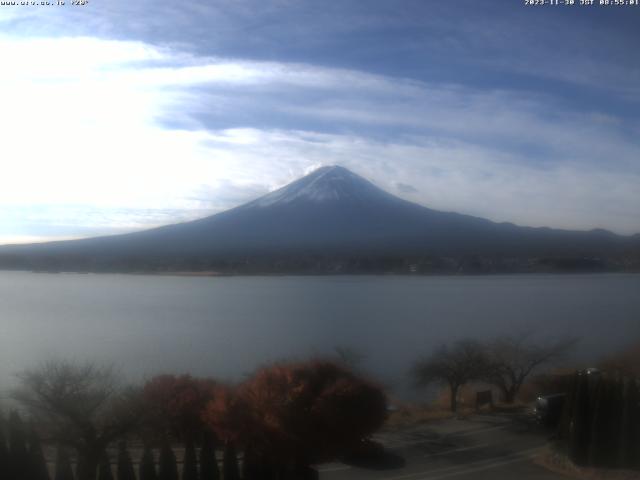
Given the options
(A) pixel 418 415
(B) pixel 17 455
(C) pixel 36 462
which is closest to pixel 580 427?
(A) pixel 418 415

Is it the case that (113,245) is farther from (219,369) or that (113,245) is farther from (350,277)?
(219,369)

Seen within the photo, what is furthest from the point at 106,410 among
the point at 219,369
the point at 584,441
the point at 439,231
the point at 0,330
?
the point at 439,231

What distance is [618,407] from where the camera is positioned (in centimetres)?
727

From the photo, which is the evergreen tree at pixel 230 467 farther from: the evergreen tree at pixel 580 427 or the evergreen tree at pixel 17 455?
the evergreen tree at pixel 580 427

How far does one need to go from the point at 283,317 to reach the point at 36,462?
30.2ft

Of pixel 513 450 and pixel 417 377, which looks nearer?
pixel 513 450

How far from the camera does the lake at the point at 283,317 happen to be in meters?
11.5

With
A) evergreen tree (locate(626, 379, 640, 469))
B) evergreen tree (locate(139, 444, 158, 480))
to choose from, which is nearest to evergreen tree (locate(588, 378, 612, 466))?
evergreen tree (locate(626, 379, 640, 469))

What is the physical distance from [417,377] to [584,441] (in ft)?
15.4

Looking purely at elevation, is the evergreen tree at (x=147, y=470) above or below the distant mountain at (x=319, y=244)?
below

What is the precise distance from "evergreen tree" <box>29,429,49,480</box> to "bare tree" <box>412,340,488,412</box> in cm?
750

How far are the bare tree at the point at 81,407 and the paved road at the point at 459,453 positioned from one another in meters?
2.37

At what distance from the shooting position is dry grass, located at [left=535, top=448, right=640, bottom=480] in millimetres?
6930

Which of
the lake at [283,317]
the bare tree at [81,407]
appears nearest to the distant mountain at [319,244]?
the lake at [283,317]
